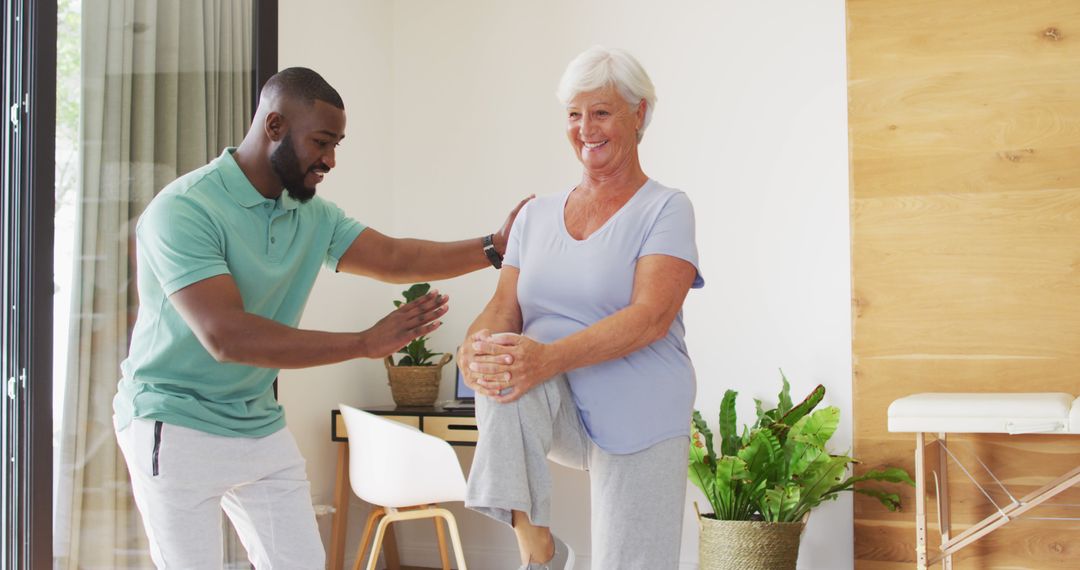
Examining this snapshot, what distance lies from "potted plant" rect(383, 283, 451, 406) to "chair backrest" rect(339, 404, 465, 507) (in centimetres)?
49

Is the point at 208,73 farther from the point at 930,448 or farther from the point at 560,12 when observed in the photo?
the point at 930,448

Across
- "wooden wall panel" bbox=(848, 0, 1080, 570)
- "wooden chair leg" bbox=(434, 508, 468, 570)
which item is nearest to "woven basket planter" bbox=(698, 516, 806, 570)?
"wooden wall panel" bbox=(848, 0, 1080, 570)

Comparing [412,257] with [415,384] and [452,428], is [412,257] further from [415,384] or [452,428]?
[415,384]

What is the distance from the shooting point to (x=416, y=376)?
4.05 metres

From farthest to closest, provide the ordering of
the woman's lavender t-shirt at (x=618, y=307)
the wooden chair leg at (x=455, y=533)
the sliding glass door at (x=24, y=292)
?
the wooden chair leg at (x=455, y=533) < the sliding glass door at (x=24, y=292) < the woman's lavender t-shirt at (x=618, y=307)

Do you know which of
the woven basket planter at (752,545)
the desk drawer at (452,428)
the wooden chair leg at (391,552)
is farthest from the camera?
the wooden chair leg at (391,552)

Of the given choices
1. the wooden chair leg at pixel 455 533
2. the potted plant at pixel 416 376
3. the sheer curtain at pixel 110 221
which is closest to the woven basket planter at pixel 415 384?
the potted plant at pixel 416 376

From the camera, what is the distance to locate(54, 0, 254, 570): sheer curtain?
9.29ft

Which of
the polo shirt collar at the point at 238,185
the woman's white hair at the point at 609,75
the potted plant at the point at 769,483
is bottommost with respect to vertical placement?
the potted plant at the point at 769,483

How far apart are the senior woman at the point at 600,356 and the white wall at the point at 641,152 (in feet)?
7.04

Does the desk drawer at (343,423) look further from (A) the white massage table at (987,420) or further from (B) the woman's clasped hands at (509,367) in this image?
(B) the woman's clasped hands at (509,367)

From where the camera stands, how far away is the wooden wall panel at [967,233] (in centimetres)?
361

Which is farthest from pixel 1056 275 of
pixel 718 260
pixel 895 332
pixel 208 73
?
Result: pixel 208 73

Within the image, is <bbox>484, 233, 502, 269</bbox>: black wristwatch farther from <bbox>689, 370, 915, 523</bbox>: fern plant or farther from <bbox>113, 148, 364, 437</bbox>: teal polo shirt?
<bbox>689, 370, 915, 523</bbox>: fern plant
